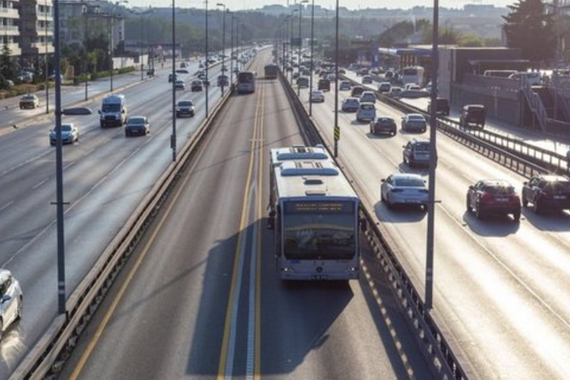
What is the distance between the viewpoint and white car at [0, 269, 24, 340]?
2189 cm

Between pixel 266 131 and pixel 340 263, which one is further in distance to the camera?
pixel 266 131

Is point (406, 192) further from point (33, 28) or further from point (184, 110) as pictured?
point (33, 28)

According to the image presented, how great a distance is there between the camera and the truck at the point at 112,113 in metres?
78.0

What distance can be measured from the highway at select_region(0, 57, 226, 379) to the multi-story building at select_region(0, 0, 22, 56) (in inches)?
2276

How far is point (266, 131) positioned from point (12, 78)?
61.9 m

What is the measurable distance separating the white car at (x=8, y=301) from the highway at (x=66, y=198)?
26cm

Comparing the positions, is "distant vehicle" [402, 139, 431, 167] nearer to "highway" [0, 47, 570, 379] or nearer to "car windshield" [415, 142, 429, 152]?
"car windshield" [415, 142, 429, 152]

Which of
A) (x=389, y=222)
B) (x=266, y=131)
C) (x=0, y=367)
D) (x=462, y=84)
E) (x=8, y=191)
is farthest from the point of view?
(x=462, y=84)

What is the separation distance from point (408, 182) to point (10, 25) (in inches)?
4469

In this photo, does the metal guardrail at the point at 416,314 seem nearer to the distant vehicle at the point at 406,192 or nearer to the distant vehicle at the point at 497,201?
the distant vehicle at the point at 406,192

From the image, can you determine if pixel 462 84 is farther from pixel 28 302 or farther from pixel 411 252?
pixel 28 302

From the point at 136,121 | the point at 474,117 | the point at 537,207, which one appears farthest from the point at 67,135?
the point at 537,207

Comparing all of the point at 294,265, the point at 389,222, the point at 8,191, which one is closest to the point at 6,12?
the point at 8,191

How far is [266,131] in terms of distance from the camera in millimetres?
73375
